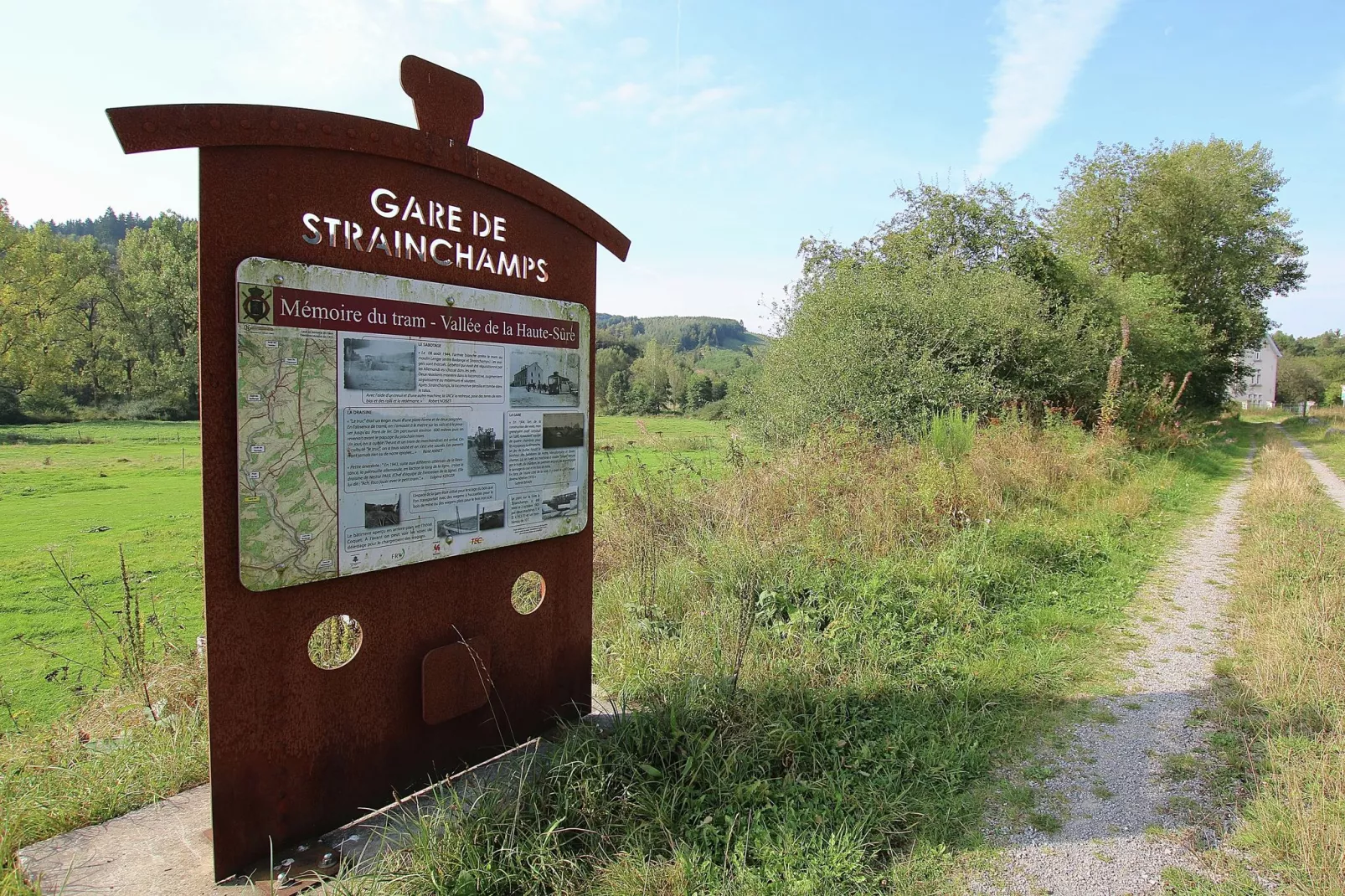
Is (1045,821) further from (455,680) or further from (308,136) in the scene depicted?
(308,136)

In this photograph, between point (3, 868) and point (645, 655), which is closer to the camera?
point (3, 868)

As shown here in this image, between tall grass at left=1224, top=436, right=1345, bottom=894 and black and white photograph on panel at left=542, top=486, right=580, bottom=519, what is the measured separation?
3.26m

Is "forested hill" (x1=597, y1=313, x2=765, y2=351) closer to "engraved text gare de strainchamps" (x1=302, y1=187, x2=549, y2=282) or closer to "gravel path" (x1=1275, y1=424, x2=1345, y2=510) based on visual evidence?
"gravel path" (x1=1275, y1=424, x2=1345, y2=510)

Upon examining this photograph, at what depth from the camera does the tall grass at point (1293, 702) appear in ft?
8.27

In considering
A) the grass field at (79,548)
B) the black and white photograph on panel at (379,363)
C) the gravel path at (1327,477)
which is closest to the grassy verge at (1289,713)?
the black and white photograph on panel at (379,363)

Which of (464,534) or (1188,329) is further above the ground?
(1188,329)

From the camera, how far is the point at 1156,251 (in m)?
30.8

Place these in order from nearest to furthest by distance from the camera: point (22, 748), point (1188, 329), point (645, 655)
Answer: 1. point (22, 748)
2. point (645, 655)
3. point (1188, 329)

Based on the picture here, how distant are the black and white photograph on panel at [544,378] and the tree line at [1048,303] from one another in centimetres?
831

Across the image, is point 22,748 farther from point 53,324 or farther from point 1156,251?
point 53,324

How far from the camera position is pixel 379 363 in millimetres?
2680

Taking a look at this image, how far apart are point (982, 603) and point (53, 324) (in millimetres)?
49892

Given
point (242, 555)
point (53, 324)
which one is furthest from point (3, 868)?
point (53, 324)

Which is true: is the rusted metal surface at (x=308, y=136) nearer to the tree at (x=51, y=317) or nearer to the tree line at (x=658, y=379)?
the tree line at (x=658, y=379)
